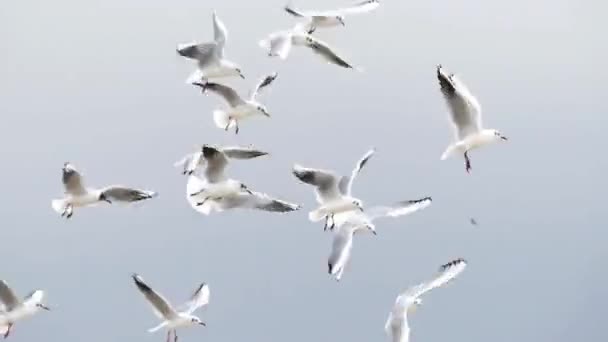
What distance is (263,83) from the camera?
3.91 metres

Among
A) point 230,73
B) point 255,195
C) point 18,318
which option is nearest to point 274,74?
point 230,73

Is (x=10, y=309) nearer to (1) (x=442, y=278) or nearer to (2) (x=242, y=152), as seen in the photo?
(2) (x=242, y=152)

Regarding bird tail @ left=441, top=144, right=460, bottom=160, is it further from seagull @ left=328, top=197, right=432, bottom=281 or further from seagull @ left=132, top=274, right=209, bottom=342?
seagull @ left=132, top=274, right=209, bottom=342

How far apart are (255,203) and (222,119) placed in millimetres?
318

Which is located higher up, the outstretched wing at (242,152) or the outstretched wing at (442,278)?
the outstretched wing at (242,152)

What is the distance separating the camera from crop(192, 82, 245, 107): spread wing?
379 cm

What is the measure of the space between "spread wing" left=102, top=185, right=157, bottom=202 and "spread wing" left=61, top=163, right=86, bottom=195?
0.09 m

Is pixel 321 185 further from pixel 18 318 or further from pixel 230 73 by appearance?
pixel 18 318

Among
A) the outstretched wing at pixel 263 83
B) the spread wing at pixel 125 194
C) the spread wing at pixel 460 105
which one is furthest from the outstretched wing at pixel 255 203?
the spread wing at pixel 460 105

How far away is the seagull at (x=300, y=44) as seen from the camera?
12.1ft

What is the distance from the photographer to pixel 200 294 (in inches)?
164

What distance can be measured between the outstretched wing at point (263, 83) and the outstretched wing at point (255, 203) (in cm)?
35

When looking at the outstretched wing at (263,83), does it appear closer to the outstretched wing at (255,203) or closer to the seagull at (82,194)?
the outstretched wing at (255,203)

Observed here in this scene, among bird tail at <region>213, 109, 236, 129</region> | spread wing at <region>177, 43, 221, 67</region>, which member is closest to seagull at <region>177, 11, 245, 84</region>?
spread wing at <region>177, 43, 221, 67</region>
